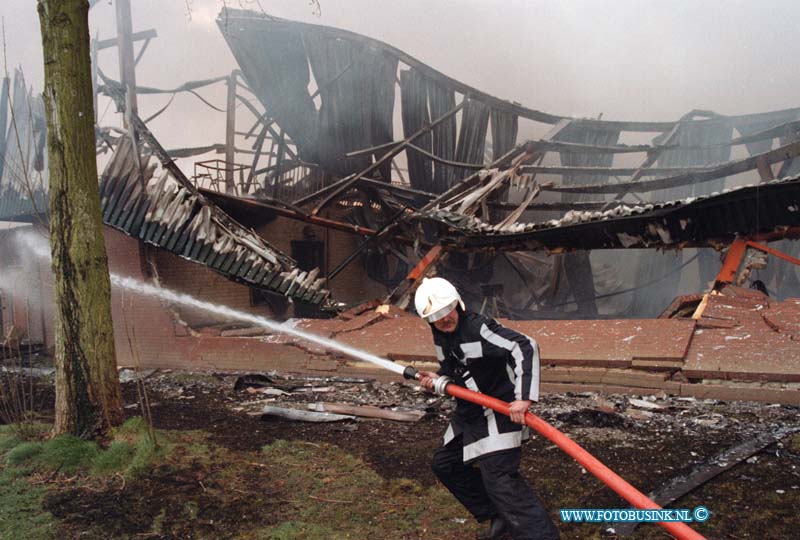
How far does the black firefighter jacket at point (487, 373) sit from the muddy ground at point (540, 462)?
2.27 ft

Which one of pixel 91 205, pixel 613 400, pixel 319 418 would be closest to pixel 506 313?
pixel 613 400

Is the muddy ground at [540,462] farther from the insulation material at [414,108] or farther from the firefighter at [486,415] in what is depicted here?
the insulation material at [414,108]

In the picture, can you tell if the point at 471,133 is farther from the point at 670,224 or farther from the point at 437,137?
the point at 670,224

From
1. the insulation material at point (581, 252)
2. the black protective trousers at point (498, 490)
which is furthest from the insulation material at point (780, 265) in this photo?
the black protective trousers at point (498, 490)

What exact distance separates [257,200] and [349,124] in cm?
313

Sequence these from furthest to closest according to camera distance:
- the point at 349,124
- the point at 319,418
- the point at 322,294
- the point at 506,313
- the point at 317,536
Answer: the point at 506,313, the point at 349,124, the point at 322,294, the point at 319,418, the point at 317,536

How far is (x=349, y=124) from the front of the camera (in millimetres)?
12133

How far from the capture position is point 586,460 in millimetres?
2459

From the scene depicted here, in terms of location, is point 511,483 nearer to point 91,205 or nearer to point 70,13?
point 91,205

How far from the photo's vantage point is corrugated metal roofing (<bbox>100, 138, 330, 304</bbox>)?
8562mm

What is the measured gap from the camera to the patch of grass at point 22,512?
3.22m

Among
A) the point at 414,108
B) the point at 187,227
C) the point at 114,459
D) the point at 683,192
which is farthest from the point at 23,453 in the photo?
the point at 683,192

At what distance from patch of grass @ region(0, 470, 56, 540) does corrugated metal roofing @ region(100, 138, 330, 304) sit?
15.8ft

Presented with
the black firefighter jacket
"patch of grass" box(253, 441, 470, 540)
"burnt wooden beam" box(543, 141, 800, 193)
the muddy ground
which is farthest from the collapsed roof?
the black firefighter jacket
